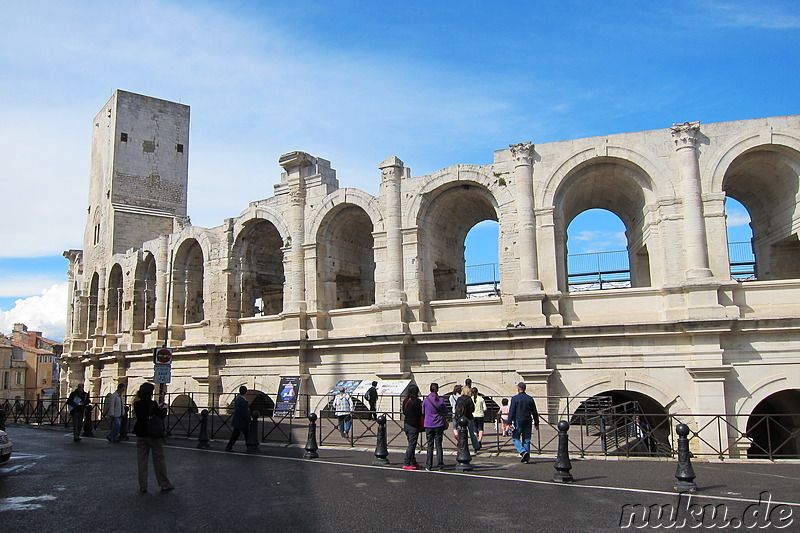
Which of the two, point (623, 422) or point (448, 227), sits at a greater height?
point (448, 227)

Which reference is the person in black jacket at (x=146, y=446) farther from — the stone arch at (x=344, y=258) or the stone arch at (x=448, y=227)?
the stone arch at (x=344, y=258)

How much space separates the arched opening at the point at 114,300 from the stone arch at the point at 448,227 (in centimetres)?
1911

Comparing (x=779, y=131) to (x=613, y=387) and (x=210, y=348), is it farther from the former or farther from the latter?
(x=210, y=348)

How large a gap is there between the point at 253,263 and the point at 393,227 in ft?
25.9

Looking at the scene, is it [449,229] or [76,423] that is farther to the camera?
[449,229]

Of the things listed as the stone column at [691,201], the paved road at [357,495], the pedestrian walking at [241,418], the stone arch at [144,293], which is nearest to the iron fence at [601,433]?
the paved road at [357,495]

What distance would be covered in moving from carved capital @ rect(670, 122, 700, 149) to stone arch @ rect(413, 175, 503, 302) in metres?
5.45

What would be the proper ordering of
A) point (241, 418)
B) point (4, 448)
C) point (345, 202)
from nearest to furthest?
point (4, 448) → point (241, 418) → point (345, 202)

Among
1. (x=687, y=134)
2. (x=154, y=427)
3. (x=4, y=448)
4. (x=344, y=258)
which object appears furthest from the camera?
(x=344, y=258)

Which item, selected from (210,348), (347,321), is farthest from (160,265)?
(347,321)

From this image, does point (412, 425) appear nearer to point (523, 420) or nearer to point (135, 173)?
point (523, 420)

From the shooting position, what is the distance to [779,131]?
1794 cm

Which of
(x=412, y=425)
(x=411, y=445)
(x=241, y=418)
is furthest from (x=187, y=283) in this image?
(x=411, y=445)

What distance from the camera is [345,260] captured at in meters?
24.4
